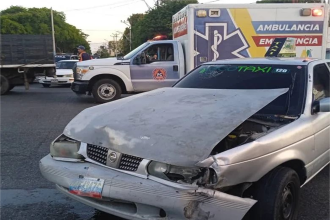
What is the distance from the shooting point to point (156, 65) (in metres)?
10.9

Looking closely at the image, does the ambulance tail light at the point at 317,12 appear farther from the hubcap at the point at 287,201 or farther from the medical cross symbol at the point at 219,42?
the hubcap at the point at 287,201

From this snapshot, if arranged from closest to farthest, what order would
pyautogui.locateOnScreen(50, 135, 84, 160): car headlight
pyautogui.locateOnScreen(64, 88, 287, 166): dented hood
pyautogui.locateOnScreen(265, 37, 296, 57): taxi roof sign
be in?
pyautogui.locateOnScreen(64, 88, 287, 166): dented hood < pyautogui.locateOnScreen(50, 135, 84, 160): car headlight < pyautogui.locateOnScreen(265, 37, 296, 57): taxi roof sign

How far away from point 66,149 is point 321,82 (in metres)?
3.01

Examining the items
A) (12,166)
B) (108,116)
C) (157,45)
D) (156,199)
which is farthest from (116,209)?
(157,45)

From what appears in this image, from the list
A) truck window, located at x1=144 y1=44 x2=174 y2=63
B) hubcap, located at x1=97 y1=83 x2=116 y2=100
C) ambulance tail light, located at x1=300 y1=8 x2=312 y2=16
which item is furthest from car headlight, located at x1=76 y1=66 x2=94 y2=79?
ambulance tail light, located at x1=300 y1=8 x2=312 y2=16

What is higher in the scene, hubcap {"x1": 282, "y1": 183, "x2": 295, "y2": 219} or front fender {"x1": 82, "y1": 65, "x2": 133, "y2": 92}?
front fender {"x1": 82, "y1": 65, "x2": 133, "y2": 92}

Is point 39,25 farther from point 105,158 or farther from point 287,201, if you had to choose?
point 287,201

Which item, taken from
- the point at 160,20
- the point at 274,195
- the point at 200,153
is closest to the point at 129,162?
the point at 200,153

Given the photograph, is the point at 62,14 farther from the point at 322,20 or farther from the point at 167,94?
the point at 167,94

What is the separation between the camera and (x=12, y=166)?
17.1ft

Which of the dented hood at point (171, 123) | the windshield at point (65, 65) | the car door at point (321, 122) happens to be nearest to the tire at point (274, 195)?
the dented hood at point (171, 123)

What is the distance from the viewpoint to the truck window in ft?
36.0

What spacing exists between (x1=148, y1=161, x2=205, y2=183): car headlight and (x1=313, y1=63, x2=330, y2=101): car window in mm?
1925

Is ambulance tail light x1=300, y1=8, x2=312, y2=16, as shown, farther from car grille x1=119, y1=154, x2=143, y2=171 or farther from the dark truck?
the dark truck
